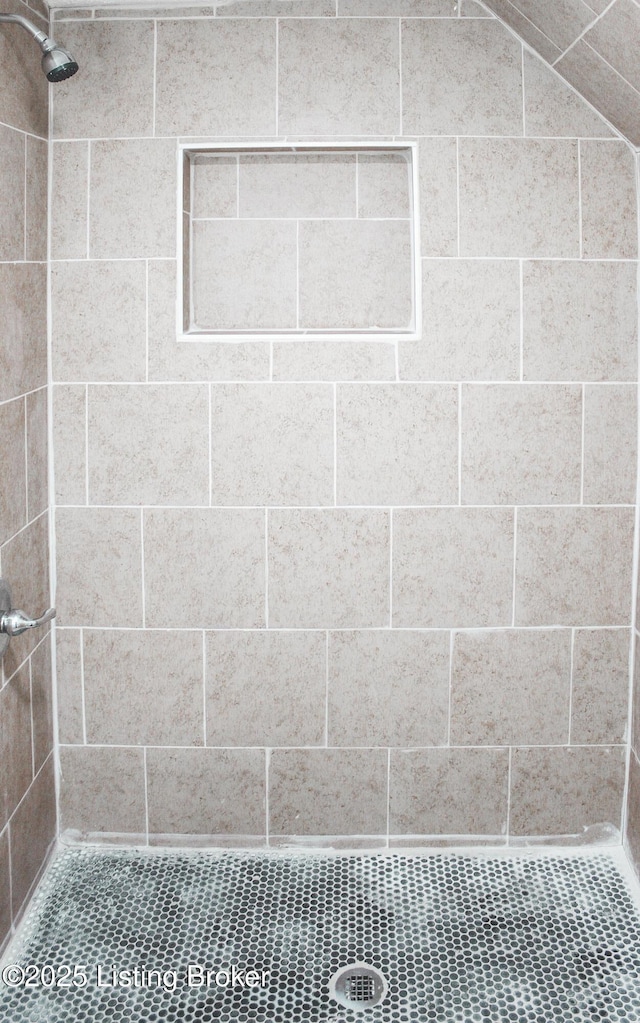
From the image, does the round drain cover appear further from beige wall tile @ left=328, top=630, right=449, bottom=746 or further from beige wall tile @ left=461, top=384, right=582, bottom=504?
beige wall tile @ left=461, top=384, right=582, bottom=504

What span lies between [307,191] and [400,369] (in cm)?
48

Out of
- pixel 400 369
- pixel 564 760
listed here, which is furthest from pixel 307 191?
pixel 564 760

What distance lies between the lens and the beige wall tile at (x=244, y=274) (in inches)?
78.8

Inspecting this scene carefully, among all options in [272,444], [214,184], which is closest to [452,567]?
[272,444]

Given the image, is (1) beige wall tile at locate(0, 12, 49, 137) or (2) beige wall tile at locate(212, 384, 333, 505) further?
(2) beige wall tile at locate(212, 384, 333, 505)

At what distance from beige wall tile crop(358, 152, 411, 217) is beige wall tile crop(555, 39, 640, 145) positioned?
402 mm

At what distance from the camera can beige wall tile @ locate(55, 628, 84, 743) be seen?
2.04 meters

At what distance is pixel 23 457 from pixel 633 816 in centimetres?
163

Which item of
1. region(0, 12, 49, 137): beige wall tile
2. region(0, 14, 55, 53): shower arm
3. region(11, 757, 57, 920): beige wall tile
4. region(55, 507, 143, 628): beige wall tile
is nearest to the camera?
region(0, 14, 55, 53): shower arm

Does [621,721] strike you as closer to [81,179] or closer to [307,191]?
[307,191]

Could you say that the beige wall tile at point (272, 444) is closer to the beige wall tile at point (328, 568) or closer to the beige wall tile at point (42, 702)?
the beige wall tile at point (328, 568)

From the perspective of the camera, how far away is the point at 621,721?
2.06 meters

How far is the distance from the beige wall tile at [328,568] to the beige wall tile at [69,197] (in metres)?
0.77

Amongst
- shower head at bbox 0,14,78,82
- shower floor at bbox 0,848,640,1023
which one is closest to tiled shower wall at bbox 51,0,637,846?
shower floor at bbox 0,848,640,1023
